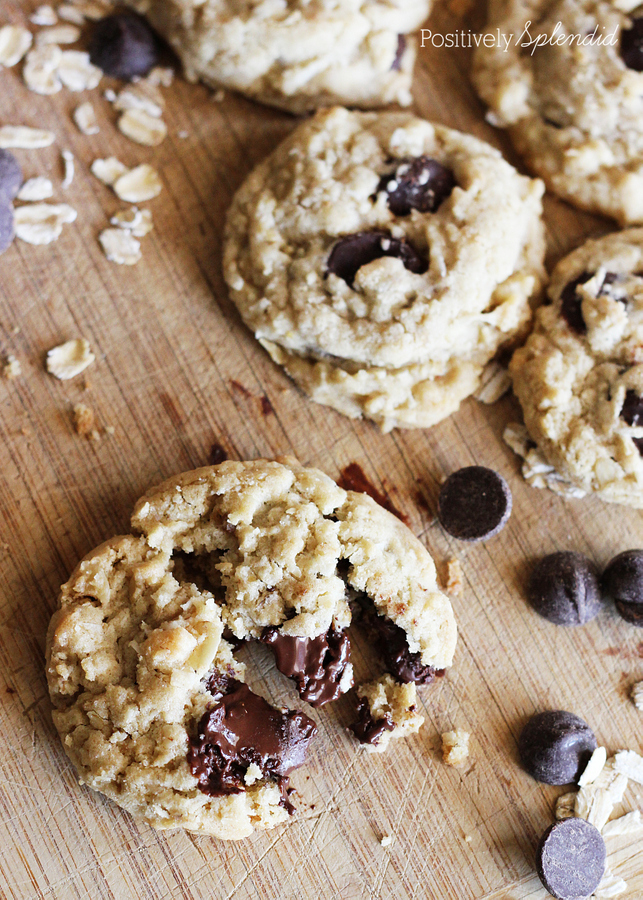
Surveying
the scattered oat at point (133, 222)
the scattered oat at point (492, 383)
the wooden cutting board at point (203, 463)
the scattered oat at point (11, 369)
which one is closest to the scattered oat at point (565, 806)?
the wooden cutting board at point (203, 463)

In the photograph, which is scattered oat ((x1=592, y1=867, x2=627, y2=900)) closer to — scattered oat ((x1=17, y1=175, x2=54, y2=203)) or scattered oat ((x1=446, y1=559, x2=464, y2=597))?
scattered oat ((x1=446, y1=559, x2=464, y2=597))

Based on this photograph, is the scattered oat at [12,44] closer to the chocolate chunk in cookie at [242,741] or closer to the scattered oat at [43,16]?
the scattered oat at [43,16]

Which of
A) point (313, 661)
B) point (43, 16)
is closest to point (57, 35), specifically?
point (43, 16)

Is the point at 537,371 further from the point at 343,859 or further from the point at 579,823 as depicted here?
the point at 343,859

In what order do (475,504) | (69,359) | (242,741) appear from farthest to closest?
(69,359)
(475,504)
(242,741)

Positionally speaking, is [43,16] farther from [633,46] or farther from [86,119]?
[633,46]

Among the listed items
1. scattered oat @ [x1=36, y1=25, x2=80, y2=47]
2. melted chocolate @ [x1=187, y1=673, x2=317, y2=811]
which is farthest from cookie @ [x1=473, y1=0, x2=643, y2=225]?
melted chocolate @ [x1=187, y1=673, x2=317, y2=811]
